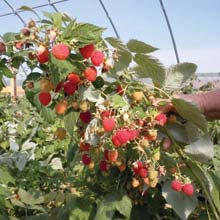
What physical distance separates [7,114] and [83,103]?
3.37 metres

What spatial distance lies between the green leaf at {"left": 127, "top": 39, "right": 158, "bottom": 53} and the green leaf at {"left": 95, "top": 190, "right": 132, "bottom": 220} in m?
0.43

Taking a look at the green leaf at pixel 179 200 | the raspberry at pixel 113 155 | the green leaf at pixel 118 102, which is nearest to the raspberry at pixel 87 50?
the green leaf at pixel 118 102

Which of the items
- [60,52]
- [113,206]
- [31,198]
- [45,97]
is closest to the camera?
[60,52]

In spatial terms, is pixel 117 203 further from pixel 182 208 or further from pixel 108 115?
pixel 108 115

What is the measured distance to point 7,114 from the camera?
13.8 ft

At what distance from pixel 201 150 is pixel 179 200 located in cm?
16

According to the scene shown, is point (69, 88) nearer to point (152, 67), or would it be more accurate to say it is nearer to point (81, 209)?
point (152, 67)

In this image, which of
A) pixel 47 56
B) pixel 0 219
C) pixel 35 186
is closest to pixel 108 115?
pixel 47 56

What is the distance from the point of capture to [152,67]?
1039mm

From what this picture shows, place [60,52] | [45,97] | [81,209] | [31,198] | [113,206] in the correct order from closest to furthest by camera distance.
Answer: [60,52] → [45,97] → [113,206] → [81,209] → [31,198]

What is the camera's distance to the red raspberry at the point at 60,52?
857mm

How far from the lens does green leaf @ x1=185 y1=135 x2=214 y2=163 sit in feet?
3.60

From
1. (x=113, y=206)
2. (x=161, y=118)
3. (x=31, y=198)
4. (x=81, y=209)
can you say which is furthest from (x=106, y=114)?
(x=31, y=198)

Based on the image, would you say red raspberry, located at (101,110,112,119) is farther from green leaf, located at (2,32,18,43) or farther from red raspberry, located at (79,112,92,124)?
green leaf, located at (2,32,18,43)
